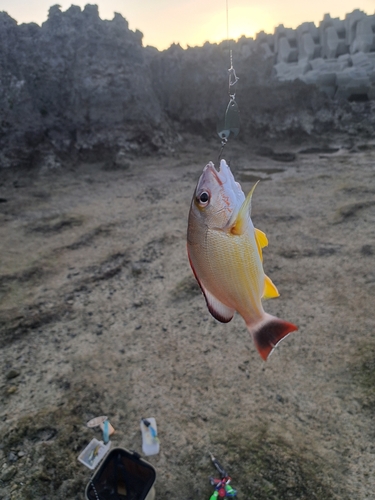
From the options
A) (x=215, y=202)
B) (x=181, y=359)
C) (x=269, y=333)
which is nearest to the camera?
(x=215, y=202)

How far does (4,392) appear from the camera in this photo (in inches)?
157

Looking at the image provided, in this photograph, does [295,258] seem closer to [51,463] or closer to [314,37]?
[51,463]

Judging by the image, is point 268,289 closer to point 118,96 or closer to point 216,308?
point 216,308

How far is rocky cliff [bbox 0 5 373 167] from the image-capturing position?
497 inches

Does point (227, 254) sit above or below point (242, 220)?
below

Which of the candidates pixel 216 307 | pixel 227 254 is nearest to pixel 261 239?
pixel 227 254

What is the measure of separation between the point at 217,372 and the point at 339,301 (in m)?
2.25

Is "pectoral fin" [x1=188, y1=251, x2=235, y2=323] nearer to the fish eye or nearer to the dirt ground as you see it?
the fish eye

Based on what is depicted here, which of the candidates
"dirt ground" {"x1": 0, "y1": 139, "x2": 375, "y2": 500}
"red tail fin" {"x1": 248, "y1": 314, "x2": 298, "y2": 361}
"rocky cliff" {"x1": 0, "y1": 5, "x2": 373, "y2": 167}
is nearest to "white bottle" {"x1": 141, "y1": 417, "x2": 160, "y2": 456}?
"dirt ground" {"x1": 0, "y1": 139, "x2": 375, "y2": 500}

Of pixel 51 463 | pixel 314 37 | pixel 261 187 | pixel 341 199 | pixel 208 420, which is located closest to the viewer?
pixel 51 463

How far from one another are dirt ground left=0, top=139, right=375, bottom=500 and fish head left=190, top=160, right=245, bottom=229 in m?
2.65

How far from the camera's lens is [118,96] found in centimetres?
1398

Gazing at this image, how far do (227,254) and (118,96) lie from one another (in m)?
14.2

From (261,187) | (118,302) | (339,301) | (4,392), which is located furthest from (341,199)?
(4,392)
